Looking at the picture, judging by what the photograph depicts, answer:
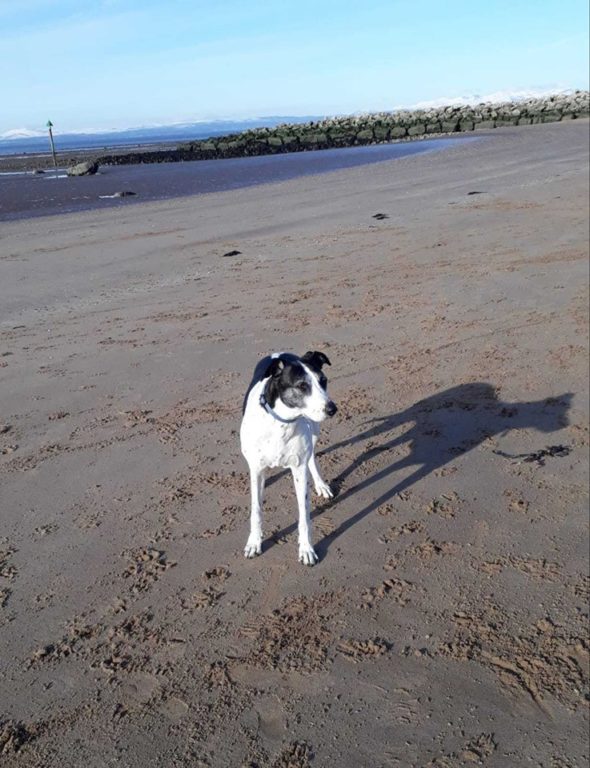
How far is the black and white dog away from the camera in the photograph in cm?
375

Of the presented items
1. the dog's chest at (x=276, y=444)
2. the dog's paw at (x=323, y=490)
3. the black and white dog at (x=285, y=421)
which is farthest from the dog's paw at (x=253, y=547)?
the dog's paw at (x=323, y=490)

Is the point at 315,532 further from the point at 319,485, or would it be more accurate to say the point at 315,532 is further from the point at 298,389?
the point at 298,389

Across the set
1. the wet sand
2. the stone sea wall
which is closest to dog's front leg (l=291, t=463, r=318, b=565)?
the wet sand

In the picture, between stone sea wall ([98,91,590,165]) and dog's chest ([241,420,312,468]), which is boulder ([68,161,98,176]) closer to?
stone sea wall ([98,91,590,165])

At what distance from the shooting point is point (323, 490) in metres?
4.88

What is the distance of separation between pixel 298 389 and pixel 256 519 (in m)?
0.95

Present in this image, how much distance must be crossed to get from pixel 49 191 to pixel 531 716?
28.9 meters

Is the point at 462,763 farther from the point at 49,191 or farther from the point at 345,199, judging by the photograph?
the point at 49,191

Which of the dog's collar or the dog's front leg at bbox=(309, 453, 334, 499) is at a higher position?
the dog's collar

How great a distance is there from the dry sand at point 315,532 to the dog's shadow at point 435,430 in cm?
2

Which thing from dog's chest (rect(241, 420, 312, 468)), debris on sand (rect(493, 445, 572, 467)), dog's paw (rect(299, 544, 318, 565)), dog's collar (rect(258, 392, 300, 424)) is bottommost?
debris on sand (rect(493, 445, 572, 467))

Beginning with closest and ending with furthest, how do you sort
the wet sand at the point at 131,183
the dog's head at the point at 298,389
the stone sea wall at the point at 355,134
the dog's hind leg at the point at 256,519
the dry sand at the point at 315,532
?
the dry sand at the point at 315,532 → the dog's head at the point at 298,389 → the dog's hind leg at the point at 256,519 → the wet sand at the point at 131,183 → the stone sea wall at the point at 355,134

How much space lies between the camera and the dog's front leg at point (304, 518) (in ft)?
13.5

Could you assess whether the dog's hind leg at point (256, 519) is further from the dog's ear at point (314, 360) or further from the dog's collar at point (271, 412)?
the dog's ear at point (314, 360)
